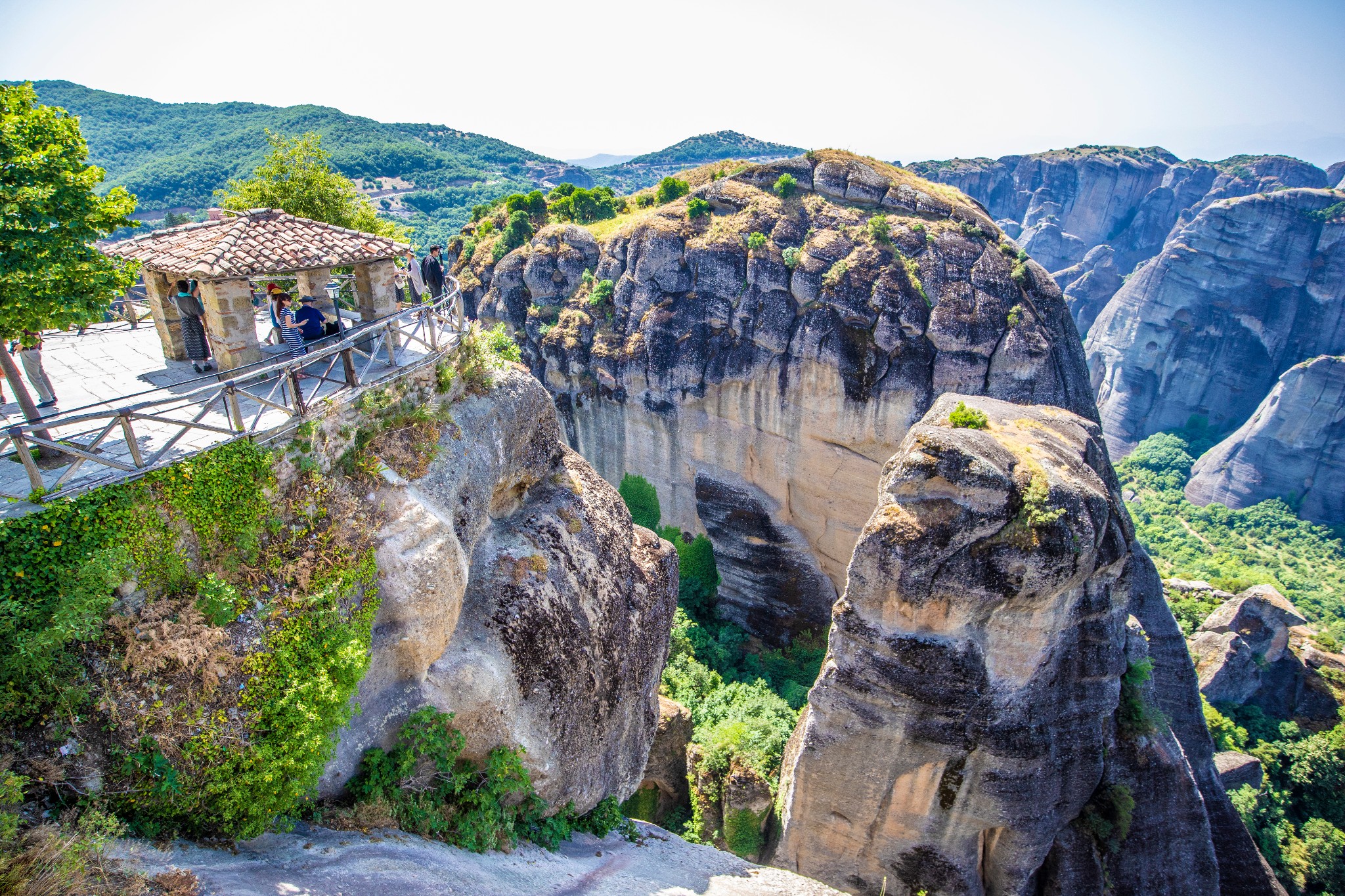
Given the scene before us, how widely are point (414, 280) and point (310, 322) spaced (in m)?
2.35

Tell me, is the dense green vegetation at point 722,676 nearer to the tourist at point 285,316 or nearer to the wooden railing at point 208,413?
the wooden railing at point 208,413

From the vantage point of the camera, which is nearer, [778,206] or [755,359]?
[755,359]

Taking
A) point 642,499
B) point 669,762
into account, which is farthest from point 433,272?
point 642,499

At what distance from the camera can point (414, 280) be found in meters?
14.0

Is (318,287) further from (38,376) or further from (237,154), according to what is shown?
(237,154)

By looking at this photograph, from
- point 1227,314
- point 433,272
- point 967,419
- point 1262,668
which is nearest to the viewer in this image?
point 433,272

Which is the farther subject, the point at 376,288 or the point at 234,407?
the point at 376,288

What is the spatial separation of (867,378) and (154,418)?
21150 millimetres

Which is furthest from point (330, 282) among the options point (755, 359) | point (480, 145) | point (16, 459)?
point (480, 145)

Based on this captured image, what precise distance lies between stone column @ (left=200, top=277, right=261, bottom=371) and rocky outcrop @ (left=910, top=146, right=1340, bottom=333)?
10066cm

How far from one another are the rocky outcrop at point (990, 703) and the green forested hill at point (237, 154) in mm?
70711

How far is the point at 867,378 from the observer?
80.7 feet

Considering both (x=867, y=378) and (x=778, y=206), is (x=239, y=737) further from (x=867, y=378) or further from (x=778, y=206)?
(x=778, y=206)

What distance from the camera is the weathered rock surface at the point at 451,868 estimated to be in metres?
7.17
